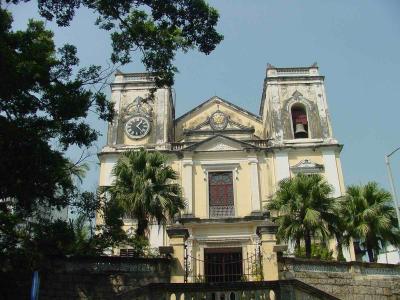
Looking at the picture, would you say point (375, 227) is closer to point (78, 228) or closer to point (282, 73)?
point (78, 228)

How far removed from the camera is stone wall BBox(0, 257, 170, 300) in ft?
46.4

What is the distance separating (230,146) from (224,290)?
18068mm

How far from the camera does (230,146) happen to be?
29422mm

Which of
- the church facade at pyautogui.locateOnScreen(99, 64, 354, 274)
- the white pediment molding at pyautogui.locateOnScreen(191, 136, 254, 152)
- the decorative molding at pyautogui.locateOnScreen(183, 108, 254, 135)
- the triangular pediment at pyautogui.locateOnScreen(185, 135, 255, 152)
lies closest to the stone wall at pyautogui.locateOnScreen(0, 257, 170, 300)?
the church facade at pyautogui.locateOnScreen(99, 64, 354, 274)

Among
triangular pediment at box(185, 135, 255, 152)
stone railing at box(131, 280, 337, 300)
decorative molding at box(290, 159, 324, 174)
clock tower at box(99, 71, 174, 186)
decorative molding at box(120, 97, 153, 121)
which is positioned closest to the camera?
stone railing at box(131, 280, 337, 300)

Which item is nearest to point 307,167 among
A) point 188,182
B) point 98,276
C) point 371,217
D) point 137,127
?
point 188,182

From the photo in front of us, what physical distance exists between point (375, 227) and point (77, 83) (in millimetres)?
13070

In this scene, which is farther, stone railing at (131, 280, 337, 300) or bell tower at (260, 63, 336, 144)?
A: bell tower at (260, 63, 336, 144)

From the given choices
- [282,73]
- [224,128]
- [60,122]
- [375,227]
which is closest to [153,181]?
[60,122]

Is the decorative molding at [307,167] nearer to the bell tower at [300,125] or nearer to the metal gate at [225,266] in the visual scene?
the bell tower at [300,125]

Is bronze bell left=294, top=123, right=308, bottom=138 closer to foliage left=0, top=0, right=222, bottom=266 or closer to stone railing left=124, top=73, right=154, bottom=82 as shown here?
stone railing left=124, top=73, right=154, bottom=82

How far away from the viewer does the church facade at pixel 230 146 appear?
25.7 metres

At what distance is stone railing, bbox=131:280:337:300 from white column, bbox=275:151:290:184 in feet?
55.5

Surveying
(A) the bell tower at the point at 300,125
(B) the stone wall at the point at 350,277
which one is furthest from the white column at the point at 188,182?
(B) the stone wall at the point at 350,277
